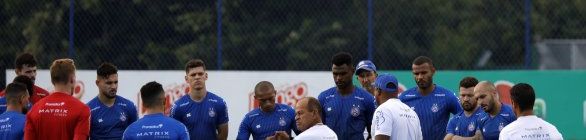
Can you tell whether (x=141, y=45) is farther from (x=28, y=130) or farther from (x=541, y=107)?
(x=28, y=130)

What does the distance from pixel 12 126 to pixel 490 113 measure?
4490 millimetres

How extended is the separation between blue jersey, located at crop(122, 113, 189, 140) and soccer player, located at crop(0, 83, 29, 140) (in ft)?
5.62

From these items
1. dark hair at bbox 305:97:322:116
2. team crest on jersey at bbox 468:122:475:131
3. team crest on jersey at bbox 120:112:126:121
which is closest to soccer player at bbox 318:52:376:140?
team crest on jersey at bbox 468:122:475:131

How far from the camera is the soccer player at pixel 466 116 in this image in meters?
13.2

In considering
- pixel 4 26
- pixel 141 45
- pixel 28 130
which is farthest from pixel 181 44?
pixel 28 130

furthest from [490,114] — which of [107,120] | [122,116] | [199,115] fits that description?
[107,120]

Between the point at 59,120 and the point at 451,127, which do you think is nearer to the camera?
the point at 59,120

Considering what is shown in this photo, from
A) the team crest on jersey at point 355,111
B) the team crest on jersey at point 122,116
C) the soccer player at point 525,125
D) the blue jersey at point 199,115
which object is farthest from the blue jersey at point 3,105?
the soccer player at point 525,125

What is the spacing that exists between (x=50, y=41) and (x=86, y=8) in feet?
4.41

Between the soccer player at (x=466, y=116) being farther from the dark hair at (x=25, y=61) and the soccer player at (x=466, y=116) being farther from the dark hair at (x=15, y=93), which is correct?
the dark hair at (x=25, y=61)

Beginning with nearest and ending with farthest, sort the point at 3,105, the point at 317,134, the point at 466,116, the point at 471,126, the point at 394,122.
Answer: the point at 317,134 < the point at 394,122 < the point at 471,126 < the point at 466,116 < the point at 3,105

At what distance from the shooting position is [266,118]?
552 inches

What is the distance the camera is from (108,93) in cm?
1352

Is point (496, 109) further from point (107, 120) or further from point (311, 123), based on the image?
point (107, 120)
